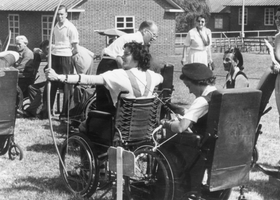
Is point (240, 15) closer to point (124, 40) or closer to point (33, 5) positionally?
point (33, 5)

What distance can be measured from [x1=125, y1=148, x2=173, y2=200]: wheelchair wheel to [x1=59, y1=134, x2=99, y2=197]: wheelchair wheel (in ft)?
1.13

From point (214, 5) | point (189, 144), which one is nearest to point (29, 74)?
point (189, 144)

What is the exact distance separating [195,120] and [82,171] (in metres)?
1.35

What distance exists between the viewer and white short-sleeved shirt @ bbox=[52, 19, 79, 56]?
32.2 ft

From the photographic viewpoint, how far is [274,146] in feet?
26.4

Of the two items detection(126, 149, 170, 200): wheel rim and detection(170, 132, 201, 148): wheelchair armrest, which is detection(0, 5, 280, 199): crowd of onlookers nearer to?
detection(170, 132, 201, 148): wheelchair armrest

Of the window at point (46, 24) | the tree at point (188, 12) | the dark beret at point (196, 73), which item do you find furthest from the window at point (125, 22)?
the dark beret at point (196, 73)

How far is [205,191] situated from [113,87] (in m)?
1.27

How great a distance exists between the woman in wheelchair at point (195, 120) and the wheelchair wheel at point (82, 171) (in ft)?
2.62

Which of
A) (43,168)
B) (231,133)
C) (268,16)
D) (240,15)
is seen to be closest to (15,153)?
(43,168)

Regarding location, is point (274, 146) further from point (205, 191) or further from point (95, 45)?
point (95, 45)

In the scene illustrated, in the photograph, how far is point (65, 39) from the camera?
980 cm

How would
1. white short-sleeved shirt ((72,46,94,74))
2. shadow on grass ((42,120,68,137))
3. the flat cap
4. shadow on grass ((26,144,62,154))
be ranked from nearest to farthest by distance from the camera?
the flat cap
shadow on grass ((26,144,62,154))
shadow on grass ((42,120,68,137))
white short-sleeved shirt ((72,46,94,74))

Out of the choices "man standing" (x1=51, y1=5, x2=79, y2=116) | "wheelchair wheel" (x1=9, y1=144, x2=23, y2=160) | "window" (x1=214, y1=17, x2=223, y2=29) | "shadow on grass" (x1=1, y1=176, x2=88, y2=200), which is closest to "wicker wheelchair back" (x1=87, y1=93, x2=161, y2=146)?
"shadow on grass" (x1=1, y1=176, x2=88, y2=200)
